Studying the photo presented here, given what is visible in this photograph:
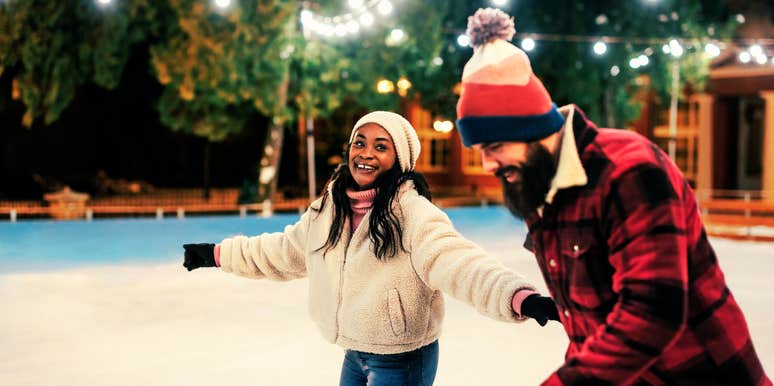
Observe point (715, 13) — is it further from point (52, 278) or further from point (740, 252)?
point (52, 278)

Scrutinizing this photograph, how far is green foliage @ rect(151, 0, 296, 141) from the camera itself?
21.1m

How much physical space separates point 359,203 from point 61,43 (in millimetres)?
20227

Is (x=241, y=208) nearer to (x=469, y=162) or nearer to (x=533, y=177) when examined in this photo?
(x=469, y=162)

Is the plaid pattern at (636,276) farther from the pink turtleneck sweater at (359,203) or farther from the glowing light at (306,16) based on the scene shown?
the glowing light at (306,16)

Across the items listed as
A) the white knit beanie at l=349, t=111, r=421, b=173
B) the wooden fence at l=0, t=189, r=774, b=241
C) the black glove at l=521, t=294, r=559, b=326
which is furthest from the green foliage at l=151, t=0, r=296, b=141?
the black glove at l=521, t=294, r=559, b=326

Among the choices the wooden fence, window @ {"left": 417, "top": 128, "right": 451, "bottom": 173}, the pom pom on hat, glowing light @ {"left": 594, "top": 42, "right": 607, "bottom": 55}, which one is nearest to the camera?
the pom pom on hat

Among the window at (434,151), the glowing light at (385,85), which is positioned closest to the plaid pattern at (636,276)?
the glowing light at (385,85)

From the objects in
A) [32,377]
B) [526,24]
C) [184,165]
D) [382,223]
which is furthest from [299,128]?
[382,223]

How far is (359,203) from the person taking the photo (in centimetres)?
353

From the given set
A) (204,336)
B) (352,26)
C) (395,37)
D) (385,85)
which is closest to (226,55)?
(352,26)

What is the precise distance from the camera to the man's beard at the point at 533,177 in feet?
6.99

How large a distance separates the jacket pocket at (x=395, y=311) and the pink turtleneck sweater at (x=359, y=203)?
32 cm

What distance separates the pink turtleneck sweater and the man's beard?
135cm

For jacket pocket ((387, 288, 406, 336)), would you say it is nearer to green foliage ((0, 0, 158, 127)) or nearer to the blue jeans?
the blue jeans
